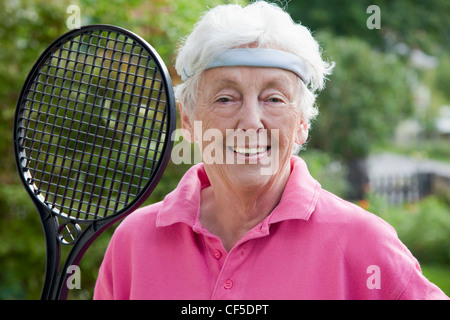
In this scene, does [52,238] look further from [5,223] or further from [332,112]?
[332,112]

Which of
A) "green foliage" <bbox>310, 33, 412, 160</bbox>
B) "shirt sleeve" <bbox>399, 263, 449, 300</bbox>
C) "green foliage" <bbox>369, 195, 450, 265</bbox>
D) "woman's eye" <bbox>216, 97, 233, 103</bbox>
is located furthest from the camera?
"green foliage" <bbox>310, 33, 412, 160</bbox>

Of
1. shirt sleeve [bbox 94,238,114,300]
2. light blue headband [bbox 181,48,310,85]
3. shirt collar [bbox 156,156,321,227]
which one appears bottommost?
shirt sleeve [bbox 94,238,114,300]

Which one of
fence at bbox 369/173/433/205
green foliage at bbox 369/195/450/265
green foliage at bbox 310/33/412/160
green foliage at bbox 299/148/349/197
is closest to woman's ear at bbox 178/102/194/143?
green foliage at bbox 299/148/349/197

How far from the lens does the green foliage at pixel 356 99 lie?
7973 mm

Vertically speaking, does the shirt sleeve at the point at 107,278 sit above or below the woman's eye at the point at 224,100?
below

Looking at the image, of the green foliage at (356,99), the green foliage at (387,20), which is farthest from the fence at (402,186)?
the green foliage at (387,20)

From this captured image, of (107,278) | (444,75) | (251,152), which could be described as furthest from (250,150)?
(444,75)

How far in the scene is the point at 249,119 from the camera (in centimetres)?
139

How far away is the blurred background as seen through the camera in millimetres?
3688

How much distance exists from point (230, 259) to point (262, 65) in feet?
1.59

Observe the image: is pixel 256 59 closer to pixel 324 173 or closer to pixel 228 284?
pixel 228 284

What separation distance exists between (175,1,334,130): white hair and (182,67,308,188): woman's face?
1.8 inches

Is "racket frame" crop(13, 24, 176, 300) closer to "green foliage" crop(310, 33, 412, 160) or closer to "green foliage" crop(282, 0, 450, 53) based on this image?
"green foliage" crop(310, 33, 412, 160)

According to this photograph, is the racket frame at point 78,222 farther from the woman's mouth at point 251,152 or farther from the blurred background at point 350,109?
the blurred background at point 350,109
